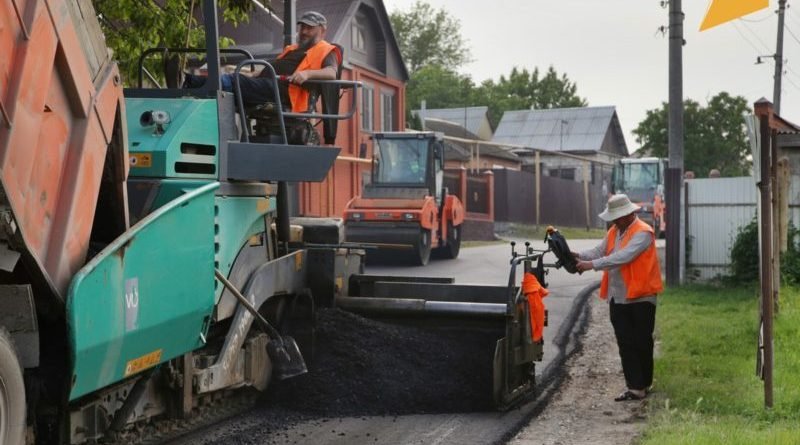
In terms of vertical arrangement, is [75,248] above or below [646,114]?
below

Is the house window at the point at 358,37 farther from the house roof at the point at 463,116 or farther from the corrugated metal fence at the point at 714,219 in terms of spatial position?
the house roof at the point at 463,116

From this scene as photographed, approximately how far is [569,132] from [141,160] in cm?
6955

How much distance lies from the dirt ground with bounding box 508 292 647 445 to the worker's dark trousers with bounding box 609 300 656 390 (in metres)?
0.26

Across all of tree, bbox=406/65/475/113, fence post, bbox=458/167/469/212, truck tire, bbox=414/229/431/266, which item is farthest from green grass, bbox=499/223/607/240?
tree, bbox=406/65/475/113

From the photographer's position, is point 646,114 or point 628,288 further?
point 646,114

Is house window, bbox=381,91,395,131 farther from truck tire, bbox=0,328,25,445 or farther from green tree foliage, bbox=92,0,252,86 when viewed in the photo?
truck tire, bbox=0,328,25,445

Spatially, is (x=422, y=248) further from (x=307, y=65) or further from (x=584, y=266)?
(x=307, y=65)

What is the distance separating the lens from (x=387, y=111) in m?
37.6

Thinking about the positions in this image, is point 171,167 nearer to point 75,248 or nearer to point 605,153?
point 75,248

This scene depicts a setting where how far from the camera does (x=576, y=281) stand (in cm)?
1930

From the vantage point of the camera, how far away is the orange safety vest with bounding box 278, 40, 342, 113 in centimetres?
791

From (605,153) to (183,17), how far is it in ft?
211

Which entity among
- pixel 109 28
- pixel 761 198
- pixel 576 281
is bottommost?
pixel 576 281

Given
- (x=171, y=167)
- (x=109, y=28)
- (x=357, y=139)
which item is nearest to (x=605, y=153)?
(x=357, y=139)
